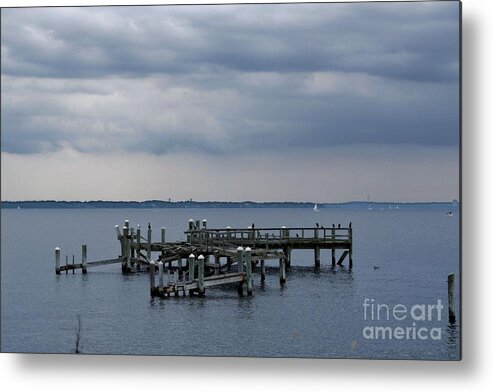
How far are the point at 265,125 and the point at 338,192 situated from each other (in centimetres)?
247

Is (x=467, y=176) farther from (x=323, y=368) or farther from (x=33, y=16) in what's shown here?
(x=33, y=16)

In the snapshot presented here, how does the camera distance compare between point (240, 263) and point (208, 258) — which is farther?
point (208, 258)

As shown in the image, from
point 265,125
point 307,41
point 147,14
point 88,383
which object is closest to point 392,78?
point 307,41

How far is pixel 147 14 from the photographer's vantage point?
1493cm

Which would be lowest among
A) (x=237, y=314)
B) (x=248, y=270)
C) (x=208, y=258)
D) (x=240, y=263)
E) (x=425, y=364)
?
(x=237, y=314)

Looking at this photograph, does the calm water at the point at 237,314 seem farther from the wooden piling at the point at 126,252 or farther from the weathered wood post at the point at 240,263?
the wooden piling at the point at 126,252

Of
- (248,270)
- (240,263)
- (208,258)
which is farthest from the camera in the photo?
(208,258)

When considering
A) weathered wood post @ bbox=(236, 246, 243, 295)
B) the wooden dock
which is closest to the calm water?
weathered wood post @ bbox=(236, 246, 243, 295)

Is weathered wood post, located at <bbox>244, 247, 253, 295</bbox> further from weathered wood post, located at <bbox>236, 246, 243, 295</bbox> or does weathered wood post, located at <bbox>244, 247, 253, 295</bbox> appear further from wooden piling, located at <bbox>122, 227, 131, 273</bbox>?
wooden piling, located at <bbox>122, 227, 131, 273</bbox>

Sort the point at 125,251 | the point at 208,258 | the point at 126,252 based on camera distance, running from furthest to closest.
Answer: the point at 125,251, the point at 126,252, the point at 208,258

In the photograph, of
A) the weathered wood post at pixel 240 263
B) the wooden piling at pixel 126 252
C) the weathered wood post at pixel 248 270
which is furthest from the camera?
the wooden piling at pixel 126 252

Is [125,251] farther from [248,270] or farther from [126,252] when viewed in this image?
[248,270]

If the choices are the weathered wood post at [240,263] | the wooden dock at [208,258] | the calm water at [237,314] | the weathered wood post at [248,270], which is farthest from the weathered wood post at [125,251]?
the weathered wood post at [248,270]

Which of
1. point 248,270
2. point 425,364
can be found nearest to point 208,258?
point 248,270
